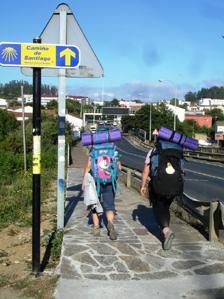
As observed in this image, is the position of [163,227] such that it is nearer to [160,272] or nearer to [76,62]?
[160,272]

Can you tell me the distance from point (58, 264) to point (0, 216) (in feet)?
14.0

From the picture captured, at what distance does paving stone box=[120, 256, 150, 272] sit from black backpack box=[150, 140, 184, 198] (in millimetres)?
890

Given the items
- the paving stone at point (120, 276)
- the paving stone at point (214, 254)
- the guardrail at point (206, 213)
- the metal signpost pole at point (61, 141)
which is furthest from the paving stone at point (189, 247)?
the metal signpost pole at point (61, 141)

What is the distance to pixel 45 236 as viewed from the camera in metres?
7.92

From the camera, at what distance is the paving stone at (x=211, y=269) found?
569 cm

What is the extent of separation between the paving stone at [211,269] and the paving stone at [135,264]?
569mm

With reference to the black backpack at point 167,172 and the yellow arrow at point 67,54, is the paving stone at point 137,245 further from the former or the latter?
the yellow arrow at point 67,54

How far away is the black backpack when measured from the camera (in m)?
6.44

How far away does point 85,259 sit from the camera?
6066mm

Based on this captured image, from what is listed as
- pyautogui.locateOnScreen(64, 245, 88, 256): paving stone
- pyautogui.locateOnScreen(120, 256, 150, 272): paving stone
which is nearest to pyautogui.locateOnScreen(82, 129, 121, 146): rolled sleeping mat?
pyautogui.locateOnScreen(64, 245, 88, 256): paving stone

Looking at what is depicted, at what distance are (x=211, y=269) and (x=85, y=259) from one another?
1.44 meters

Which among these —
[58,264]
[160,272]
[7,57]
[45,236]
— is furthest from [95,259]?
[7,57]

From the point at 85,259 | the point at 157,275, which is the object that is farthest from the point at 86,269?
the point at 157,275

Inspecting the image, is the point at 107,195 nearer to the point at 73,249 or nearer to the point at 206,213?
the point at 73,249
